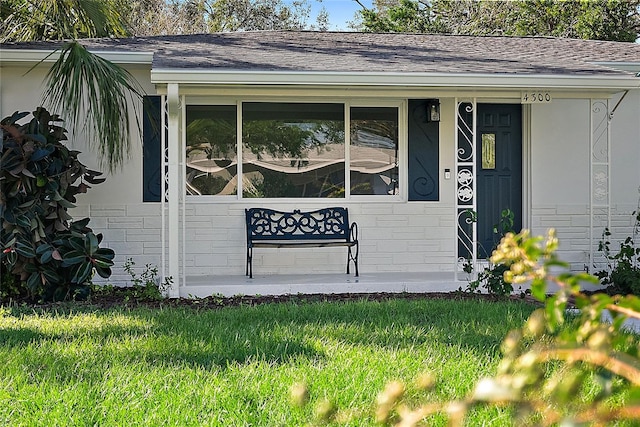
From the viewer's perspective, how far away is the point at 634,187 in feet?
30.5

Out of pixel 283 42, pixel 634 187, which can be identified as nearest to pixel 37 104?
pixel 283 42

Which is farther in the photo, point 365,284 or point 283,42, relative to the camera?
point 283,42

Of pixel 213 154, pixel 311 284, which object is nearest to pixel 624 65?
pixel 311 284

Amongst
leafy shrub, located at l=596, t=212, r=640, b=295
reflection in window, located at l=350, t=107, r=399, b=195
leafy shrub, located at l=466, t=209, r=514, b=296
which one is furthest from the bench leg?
leafy shrub, located at l=596, t=212, r=640, b=295

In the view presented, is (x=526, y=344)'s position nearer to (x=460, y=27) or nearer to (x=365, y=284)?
(x=365, y=284)

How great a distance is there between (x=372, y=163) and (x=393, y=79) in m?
1.81

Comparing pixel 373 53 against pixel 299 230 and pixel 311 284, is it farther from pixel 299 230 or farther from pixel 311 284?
pixel 311 284

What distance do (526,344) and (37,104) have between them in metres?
6.13

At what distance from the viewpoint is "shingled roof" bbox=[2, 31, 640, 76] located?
782 centimetres

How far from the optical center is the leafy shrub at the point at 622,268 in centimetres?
796

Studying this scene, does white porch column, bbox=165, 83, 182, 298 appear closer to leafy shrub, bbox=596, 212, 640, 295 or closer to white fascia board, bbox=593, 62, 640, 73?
leafy shrub, bbox=596, 212, 640, 295

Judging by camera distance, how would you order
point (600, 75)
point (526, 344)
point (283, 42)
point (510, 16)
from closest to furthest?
point (526, 344), point (600, 75), point (283, 42), point (510, 16)

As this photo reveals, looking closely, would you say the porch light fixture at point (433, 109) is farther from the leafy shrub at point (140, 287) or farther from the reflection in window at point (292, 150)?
the leafy shrub at point (140, 287)

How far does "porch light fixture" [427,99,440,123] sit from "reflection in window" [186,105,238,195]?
238 centimetres
